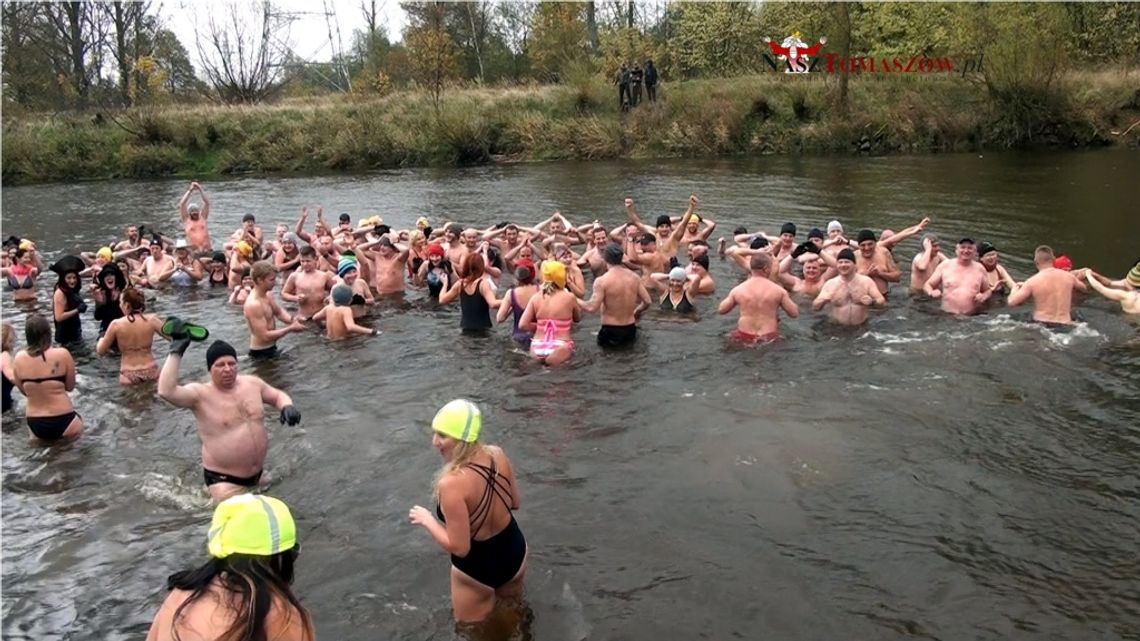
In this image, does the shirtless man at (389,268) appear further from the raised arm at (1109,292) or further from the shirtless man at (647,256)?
the raised arm at (1109,292)

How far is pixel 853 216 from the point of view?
18.8 metres

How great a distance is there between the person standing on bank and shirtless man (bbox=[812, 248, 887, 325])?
25708 mm

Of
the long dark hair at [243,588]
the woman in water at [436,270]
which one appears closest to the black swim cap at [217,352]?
the long dark hair at [243,588]

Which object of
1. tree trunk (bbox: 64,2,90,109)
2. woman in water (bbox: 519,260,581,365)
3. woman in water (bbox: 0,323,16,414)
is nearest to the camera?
woman in water (bbox: 0,323,16,414)

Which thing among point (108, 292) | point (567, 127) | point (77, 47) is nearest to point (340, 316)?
point (108, 292)

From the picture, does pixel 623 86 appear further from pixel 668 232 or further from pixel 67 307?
pixel 67 307

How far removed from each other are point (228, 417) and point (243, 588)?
143 inches

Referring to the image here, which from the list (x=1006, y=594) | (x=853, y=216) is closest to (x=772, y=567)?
(x=1006, y=594)

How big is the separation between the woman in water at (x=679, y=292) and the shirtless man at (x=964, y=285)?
10.1 ft

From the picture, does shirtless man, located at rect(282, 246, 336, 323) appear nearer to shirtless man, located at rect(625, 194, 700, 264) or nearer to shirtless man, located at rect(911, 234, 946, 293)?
shirtless man, located at rect(625, 194, 700, 264)

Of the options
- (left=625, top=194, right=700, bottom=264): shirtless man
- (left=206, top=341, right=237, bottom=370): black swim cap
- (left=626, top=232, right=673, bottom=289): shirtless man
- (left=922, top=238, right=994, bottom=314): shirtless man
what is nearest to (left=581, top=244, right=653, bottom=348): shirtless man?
(left=625, top=194, right=700, bottom=264): shirtless man

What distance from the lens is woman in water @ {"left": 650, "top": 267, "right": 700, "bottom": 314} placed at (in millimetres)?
11188

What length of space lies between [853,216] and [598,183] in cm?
945

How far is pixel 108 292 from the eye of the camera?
11.4 meters
